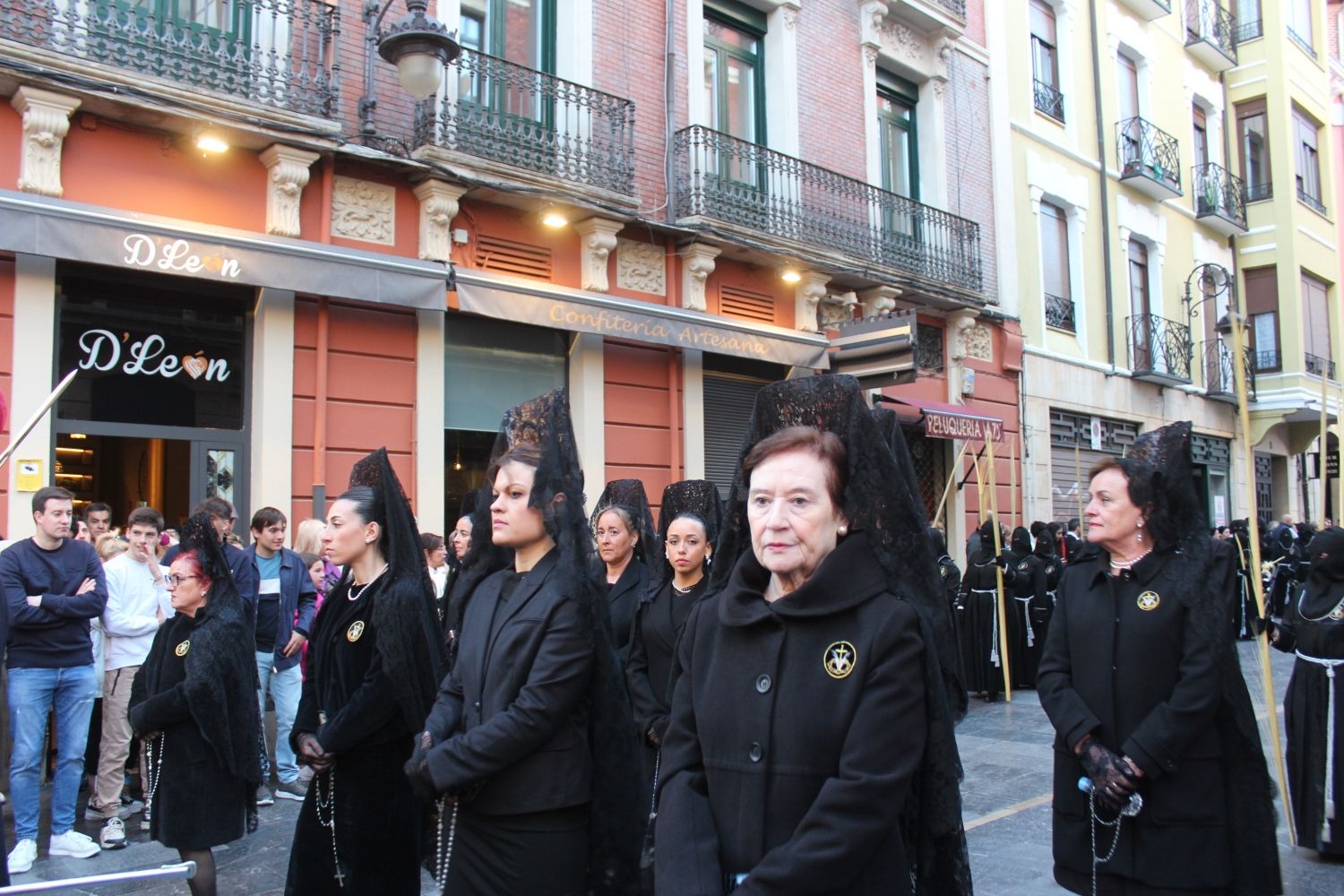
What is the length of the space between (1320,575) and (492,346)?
28.7ft

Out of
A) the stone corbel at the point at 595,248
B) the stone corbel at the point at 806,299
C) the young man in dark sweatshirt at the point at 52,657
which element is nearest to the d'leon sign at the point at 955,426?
the stone corbel at the point at 806,299

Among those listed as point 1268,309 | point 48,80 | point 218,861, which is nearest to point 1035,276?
point 1268,309

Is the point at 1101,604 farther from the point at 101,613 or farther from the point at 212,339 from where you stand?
the point at 212,339

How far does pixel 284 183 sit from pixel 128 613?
4.73 m

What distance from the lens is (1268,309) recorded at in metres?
27.0

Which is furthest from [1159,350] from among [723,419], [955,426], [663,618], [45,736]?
[45,736]

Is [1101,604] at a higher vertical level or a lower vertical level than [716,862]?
higher

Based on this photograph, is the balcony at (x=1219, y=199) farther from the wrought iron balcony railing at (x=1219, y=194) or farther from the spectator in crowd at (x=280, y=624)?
the spectator in crowd at (x=280, y=624)

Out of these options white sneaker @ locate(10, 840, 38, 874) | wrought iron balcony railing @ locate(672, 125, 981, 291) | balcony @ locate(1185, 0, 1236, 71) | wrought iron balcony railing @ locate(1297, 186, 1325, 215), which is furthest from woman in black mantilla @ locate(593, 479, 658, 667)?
wrought iron balcony railing @ locate(1297, 186, 1325, 215)

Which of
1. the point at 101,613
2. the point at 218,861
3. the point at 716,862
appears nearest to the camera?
the point at 716,862

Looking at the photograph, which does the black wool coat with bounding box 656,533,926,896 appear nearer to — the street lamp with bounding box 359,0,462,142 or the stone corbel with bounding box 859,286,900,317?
the street lamp with bounding box 359,0,462,142

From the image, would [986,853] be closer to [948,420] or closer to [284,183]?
[284,183]

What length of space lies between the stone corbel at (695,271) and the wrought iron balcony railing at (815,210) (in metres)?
0.42

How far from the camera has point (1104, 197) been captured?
72.0 ft
